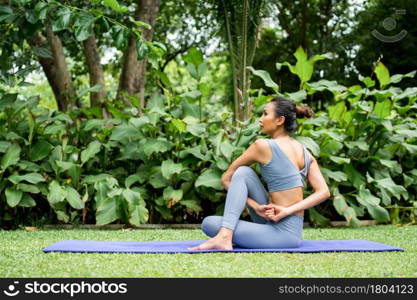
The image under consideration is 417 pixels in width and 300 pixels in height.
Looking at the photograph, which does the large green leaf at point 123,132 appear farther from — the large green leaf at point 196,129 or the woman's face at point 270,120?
the woman's face at point 270,120

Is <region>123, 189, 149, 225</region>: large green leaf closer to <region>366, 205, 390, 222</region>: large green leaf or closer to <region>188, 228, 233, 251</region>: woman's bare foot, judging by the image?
<region>188, 228, 233, 251</region>: woman's bare foot

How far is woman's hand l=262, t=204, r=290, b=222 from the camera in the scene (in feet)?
11.3

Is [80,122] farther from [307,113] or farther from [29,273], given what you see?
[29,273]

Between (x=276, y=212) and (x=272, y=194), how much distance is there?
0.15 meters

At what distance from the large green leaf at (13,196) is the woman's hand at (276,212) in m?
2.43

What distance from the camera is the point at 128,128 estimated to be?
5422 mm

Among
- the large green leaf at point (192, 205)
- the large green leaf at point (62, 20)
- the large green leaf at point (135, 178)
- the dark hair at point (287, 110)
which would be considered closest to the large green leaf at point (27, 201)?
the large green leaf at point (135, 178)

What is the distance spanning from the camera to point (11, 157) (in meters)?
5.05

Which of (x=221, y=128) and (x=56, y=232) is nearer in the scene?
(x=56, y=232)

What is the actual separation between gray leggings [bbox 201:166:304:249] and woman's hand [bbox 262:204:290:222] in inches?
3.1

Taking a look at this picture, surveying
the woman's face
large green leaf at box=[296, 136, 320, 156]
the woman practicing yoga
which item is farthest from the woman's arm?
large green leaf at box=[296, 136, 320, 156]

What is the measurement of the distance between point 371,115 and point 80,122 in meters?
2.83

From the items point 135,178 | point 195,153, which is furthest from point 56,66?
point 195,153

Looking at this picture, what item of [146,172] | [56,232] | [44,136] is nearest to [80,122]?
[44,136]
